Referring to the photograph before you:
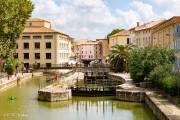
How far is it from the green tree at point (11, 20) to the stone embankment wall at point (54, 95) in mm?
8557

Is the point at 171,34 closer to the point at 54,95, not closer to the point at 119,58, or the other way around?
the point at 119,58

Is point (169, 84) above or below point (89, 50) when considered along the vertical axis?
below

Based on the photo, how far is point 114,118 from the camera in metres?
35.8

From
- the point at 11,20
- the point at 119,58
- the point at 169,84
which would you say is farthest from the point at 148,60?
the point at 119,58

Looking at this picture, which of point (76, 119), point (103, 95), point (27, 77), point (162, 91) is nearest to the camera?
point (76, 119)

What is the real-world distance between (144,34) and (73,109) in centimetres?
5608

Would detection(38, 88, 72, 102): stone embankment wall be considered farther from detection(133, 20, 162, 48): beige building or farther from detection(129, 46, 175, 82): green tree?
detection(133, 20, 162, 48): beige building

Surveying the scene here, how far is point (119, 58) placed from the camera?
3108 inches

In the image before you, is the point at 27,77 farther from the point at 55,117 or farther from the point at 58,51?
the point at 55,117

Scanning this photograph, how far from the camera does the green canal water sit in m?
36.2

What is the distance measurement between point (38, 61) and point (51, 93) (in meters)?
57.4

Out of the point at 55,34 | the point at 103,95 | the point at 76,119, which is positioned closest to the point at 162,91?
the point at 103,95

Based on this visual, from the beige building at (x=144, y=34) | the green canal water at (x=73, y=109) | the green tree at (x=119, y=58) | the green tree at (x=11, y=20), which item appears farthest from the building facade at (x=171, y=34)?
the green tree at (x=11, y=20)

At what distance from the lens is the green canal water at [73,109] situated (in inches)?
1423
